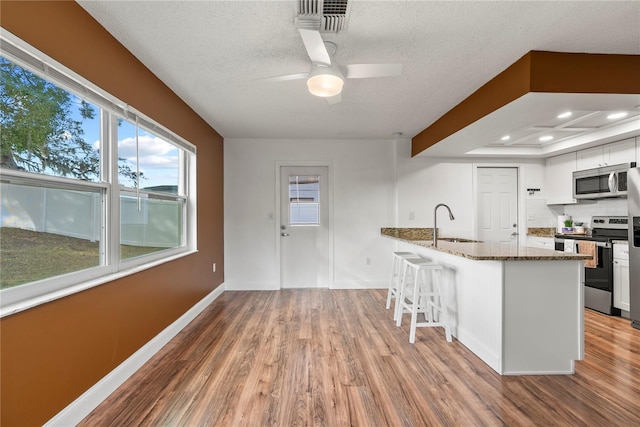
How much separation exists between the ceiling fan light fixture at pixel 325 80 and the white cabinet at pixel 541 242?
4192 millimetres

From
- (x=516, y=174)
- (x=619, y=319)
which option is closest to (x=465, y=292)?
(x=619, y=319)

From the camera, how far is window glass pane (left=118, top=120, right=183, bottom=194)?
2319 mm

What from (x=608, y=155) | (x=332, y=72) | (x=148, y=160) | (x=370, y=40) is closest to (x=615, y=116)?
(x=608, y=155)

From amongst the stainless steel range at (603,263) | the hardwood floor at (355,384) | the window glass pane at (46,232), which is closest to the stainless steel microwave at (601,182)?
the stainless steel range at (603,263)

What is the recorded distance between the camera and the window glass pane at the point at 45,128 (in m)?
1.43

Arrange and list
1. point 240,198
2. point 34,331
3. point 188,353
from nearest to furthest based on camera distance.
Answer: point 34,331 < point 188,353 < point 240,198

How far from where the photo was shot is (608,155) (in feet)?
12.9

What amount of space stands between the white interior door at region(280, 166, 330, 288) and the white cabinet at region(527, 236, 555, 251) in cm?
316

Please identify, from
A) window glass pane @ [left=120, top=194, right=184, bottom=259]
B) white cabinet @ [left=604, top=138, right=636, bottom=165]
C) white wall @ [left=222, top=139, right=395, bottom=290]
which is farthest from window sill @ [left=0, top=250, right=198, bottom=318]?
white cabinet @ [left=604, top=138, right=636, bottom=165]

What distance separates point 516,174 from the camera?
16.6 ft

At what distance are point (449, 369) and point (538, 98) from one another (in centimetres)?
219

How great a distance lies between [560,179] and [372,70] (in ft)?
14.3

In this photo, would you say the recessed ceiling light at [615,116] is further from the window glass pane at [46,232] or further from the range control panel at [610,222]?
the window glass pane at [46,232]

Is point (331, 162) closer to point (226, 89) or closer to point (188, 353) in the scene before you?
point (226, 89)
